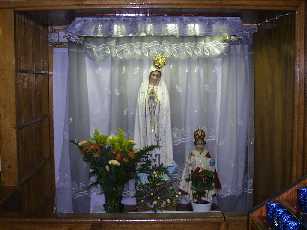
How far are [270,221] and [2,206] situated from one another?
4.25 feet

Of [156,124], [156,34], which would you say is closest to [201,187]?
[156,124]

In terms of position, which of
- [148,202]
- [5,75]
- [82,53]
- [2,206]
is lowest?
[148,202]

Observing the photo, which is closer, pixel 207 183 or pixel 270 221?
pixel 270 221

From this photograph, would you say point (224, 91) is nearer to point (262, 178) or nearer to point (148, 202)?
point (262, 178)

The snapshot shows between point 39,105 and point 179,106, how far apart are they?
111 cm

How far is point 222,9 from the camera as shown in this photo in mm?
2418

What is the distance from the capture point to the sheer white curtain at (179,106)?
3.39 metres

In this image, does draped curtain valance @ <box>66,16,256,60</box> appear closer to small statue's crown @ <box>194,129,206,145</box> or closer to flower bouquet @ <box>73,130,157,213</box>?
small statue's crown @ <box>194,129,206,145</box>

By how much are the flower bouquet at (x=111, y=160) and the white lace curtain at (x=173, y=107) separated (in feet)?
2.05

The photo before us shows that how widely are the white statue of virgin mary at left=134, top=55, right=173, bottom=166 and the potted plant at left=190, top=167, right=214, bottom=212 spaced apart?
0.32 meters

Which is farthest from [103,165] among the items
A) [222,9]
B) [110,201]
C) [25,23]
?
[222,9]

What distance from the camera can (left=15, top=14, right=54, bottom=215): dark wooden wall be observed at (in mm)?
2561

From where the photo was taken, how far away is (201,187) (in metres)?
3.12

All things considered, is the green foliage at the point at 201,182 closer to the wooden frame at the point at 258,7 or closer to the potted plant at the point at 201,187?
the potted plant at the point at 201,187
